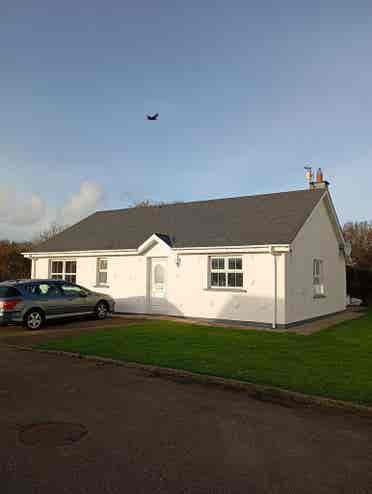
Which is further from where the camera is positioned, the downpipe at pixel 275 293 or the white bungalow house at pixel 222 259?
the white bungalow house at pixel 222 259

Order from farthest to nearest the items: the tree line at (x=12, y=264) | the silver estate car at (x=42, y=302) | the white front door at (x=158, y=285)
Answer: the tree line at (x=12, y=264), the white front door at (x=158, y=285), the silver estate car at (x=42, y=302)

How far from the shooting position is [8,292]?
45.3ft

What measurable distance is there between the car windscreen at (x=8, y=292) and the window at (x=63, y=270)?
6765 mm

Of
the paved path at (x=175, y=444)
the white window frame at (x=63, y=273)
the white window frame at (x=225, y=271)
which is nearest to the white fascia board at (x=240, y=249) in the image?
the white window frame at (x=225, y=271)

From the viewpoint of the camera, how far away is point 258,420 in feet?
18.8

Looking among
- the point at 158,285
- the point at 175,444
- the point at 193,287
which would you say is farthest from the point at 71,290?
the point at 175,444

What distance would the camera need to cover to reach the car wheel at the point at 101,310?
16.8 meters

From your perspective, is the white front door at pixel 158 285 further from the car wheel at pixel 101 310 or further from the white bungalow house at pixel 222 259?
the car wheel at pixel 101 310

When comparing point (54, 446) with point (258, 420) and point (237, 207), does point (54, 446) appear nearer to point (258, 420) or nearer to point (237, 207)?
point (258, 420)

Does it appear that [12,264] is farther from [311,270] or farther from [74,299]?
[311,270]

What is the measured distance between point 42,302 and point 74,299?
1.50m

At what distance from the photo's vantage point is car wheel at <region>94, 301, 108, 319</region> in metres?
16.8

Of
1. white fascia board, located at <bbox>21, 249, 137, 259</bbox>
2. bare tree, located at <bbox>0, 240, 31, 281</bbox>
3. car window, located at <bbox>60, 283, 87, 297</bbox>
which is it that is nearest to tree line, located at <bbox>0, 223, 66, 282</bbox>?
→ bare tree, located at <bbox>0, 240, 31, 281</bbox>

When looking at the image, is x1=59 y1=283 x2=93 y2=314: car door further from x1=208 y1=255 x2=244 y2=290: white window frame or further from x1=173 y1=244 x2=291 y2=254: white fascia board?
x1=208 y1=255 x2=244 y2=290: white window frame
